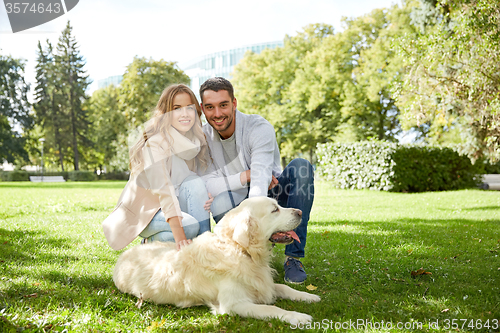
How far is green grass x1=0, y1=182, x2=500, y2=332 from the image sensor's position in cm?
257

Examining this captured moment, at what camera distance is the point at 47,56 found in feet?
140

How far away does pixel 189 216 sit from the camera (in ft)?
12.1

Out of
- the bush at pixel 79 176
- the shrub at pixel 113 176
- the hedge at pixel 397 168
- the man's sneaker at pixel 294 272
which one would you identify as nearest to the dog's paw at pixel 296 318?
the man's sneaker at pixel 294 272

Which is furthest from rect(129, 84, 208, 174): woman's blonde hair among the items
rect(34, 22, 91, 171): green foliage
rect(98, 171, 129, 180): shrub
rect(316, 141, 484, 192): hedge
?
rect(34, 22, 91, 171): green foliage

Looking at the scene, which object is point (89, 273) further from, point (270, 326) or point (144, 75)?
point (144, 75)

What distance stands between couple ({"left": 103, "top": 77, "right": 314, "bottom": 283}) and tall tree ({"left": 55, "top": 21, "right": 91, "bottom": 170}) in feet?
131

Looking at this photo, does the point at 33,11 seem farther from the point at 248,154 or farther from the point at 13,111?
the point at 13,111

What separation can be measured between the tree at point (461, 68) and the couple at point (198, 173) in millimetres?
7782

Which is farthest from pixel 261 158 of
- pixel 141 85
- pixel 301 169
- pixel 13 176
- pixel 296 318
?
pixel 13 176

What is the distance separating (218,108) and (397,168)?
40.1ft

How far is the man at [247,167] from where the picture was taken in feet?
12.3

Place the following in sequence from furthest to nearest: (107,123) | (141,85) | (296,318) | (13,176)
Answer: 1. (107,123)
2. (13,176)
3. (141,85)
4. (296,318)

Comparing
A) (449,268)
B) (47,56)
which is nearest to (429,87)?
(449,268)

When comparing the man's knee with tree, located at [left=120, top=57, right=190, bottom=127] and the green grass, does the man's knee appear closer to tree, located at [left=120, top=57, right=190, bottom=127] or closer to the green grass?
the green grass
